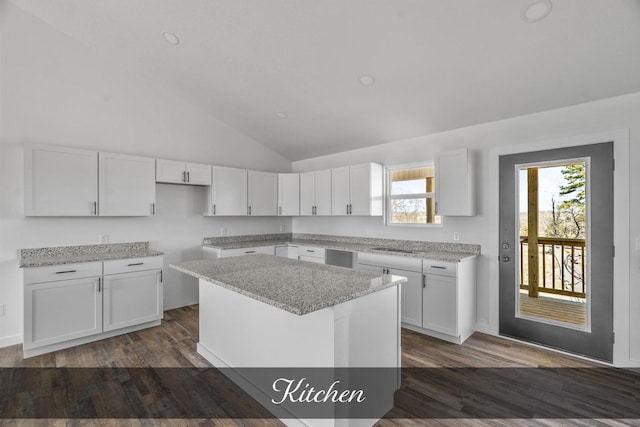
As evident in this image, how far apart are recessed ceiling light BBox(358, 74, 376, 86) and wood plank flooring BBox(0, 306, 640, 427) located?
2.76 metres

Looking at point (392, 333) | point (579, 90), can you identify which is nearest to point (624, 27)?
point (579, 90)

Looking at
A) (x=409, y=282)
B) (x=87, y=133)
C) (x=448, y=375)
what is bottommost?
(x=448, y=375)

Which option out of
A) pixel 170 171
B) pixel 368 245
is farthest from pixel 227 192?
pixel 368 245

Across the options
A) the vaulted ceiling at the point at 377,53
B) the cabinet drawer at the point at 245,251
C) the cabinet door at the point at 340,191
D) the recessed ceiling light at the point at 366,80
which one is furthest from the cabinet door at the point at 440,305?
the cabinet drawer at the point at 245,251

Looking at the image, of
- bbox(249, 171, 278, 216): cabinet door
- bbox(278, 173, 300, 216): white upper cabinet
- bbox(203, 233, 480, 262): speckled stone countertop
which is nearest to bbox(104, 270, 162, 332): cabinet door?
bbox(203, 233, 480, 262): speckled stone countertop

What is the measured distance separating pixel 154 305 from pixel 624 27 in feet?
16.4

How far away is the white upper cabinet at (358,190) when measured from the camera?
14.5 ft

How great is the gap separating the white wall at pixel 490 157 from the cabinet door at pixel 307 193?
53 cm

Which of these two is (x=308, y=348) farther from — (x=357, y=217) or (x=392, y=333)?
(x=357, y=217)

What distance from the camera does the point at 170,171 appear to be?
411 cm

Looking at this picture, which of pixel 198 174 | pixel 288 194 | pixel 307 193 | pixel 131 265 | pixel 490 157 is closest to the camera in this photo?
pixel 490 157

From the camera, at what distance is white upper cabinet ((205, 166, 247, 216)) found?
4.56 metres

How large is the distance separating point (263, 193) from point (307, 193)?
74cm

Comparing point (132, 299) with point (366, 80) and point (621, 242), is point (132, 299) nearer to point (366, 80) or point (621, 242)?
point (366, 80)
